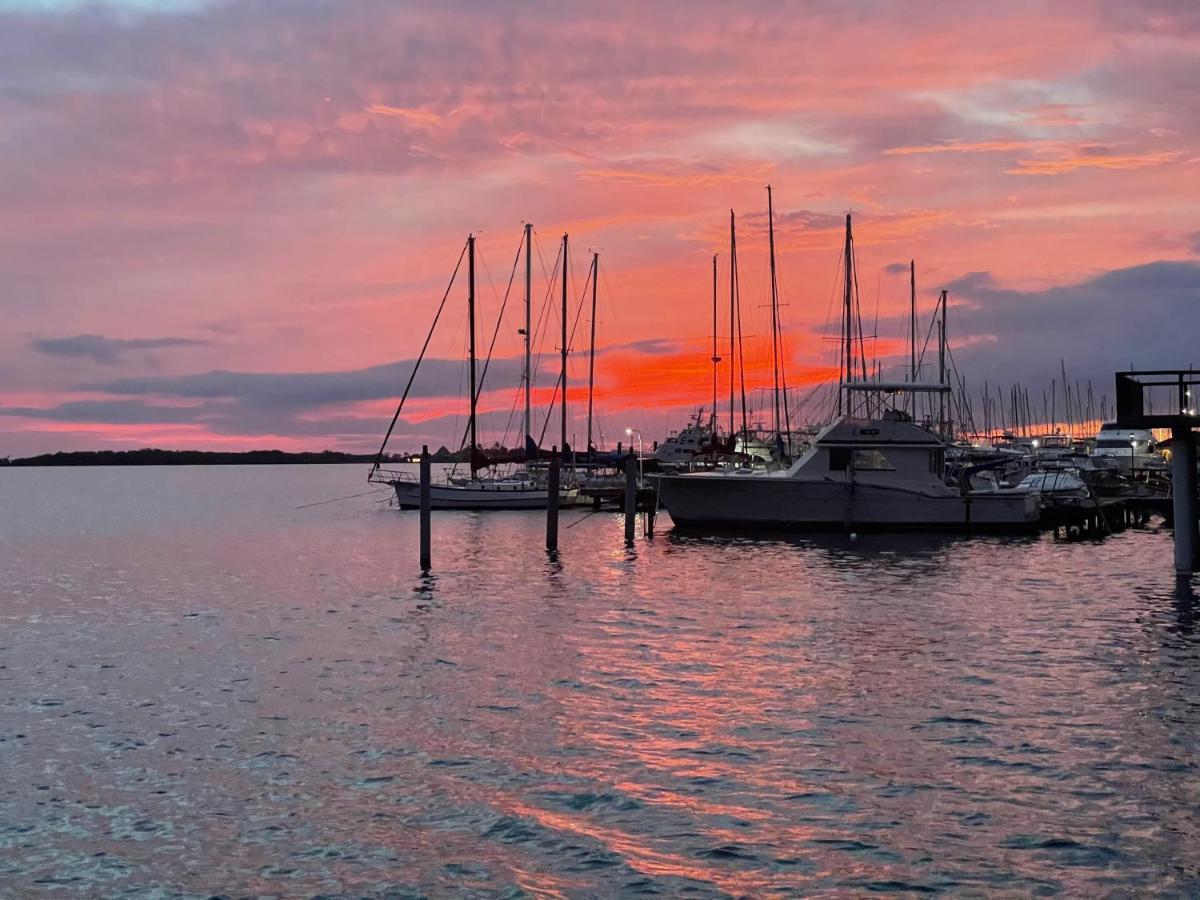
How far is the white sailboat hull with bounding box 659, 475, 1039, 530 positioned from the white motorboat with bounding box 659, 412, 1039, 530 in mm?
40

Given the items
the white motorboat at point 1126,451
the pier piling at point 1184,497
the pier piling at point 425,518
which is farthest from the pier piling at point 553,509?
the white motorboat at point 1126,451

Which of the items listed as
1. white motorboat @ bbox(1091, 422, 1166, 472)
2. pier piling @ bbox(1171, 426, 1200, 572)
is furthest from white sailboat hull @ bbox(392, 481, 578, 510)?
pier piling @ bbox(1171, 426, 1200, 572)

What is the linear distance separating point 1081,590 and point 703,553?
1439 cm

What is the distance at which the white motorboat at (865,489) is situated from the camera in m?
46.7

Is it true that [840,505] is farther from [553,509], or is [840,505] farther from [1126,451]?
[1126,451]

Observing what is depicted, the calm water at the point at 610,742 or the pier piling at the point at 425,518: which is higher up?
the pier piling at the point at 425,518

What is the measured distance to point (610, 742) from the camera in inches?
586

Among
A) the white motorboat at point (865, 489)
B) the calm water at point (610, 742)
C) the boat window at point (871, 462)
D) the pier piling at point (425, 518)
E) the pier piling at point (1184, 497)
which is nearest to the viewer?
the calm water at point (610, 742)

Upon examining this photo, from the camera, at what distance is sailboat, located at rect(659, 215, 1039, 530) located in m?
46.7

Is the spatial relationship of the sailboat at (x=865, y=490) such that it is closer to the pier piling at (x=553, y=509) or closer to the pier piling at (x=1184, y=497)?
the pier piling at (x=553, y=509)

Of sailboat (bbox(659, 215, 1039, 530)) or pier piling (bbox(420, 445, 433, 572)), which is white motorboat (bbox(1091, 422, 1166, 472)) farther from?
pier piling (bbox(420, 445, 433, 572))

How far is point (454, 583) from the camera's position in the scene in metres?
35.0

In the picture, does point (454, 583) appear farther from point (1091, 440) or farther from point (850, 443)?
point (1091, 440)

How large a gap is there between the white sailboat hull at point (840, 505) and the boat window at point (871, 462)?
0.64 metres
